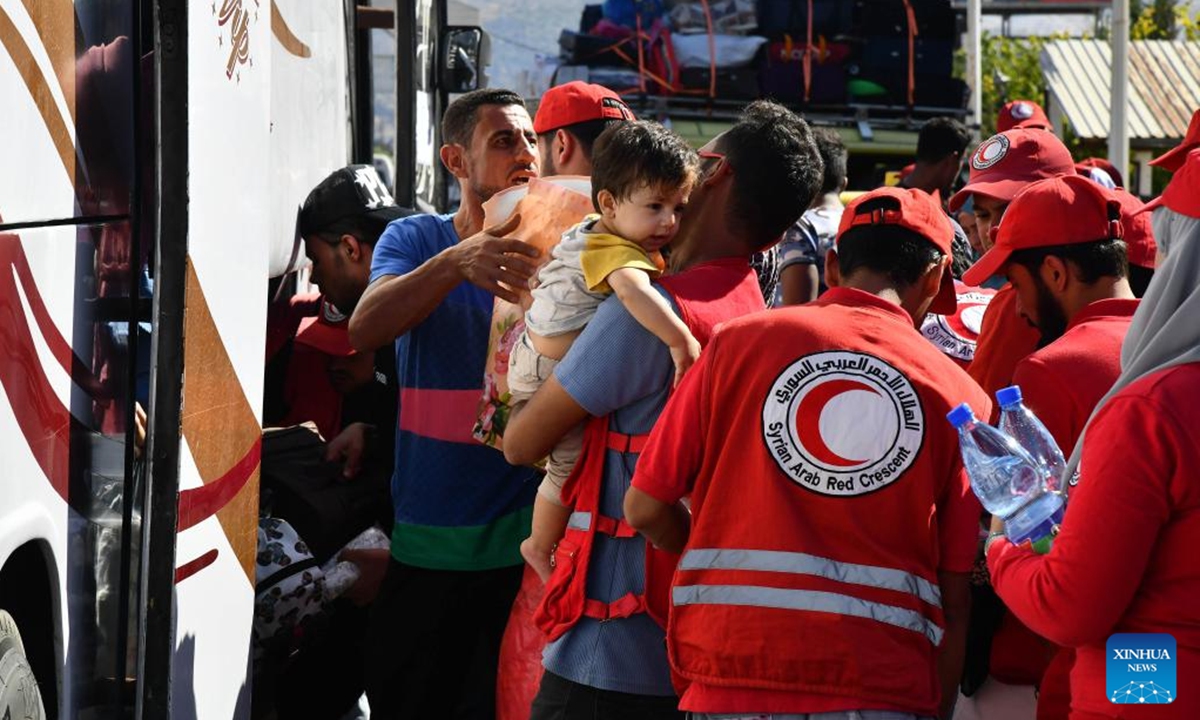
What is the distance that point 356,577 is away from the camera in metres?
4.51

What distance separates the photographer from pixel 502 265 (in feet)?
12.2

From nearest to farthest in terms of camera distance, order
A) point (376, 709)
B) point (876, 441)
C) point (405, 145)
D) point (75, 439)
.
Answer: point (876, 441) → point (75, 439) → point (376, 709) → point (405, 145)

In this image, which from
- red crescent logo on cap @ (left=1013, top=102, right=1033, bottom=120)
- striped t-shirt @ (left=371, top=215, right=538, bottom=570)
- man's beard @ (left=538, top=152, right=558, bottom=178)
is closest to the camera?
man's beard @ (left=538, top=152, right=558, bottom=178)

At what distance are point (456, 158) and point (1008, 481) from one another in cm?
230

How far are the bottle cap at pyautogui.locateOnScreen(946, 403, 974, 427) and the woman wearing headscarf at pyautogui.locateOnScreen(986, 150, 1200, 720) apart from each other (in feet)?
0.61

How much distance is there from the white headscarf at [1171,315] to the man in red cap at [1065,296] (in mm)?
561

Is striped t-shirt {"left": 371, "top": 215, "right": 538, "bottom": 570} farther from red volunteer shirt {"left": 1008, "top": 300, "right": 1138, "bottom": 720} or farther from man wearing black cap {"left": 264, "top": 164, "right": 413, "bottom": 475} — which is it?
red volunteer shirt {"left": 1008, "top": 300, "right": 1138, "bottom": 720}

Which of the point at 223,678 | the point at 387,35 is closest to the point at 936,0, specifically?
the point at 387,35

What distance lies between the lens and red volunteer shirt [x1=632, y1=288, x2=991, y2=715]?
2691 mm

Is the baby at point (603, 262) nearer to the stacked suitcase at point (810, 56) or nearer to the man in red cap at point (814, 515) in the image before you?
the man in red cap at point (814, 515)

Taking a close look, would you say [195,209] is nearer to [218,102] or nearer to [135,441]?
[218,102]

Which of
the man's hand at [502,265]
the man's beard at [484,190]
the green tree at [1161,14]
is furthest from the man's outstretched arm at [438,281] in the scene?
the green tree at [1161,14]

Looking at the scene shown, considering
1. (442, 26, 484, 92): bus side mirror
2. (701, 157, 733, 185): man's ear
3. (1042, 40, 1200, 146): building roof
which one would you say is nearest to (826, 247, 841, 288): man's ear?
(701, 157, 733, 185): man's ear

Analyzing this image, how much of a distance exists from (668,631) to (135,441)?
1.19 metres
